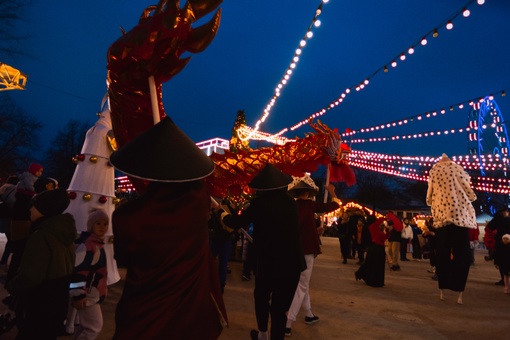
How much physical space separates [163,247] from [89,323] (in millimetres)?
1882

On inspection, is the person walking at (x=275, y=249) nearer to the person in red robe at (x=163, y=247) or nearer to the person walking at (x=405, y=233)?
the person in red robe at (x=163, y=247)

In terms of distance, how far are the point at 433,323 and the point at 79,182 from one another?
5460 millimetres

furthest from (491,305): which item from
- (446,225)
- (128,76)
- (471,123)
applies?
(471,123)

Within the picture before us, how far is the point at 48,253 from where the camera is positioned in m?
2.72

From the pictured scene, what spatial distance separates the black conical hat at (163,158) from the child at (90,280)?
1550mm

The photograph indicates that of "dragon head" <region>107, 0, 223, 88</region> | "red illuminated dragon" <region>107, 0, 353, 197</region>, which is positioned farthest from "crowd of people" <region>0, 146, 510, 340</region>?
"dragon head" <region>107, 0, 223, 88</region>

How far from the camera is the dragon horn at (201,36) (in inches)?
123

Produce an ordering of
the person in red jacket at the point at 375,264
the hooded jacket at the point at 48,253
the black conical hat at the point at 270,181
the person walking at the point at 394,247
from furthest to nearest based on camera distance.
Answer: the person walking at the point at 394,247 → the person in red jacket at the point at 375,264 → the black conical hat at the point at 270,181 → the hooded jacket at the point at 48,253

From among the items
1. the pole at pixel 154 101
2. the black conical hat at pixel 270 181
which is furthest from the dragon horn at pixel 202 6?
the black conical hat at pixel 270 181

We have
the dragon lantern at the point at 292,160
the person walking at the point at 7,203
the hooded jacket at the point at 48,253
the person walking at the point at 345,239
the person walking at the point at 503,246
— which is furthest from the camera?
the person walking at the point at 345,239

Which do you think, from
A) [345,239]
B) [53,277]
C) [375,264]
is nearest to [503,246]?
[375,264]

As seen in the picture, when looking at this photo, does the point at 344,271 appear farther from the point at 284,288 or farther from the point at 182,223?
the point at 182,223

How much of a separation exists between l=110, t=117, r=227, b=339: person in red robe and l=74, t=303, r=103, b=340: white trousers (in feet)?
5.11

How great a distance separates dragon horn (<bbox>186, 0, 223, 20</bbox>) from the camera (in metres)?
3.05
